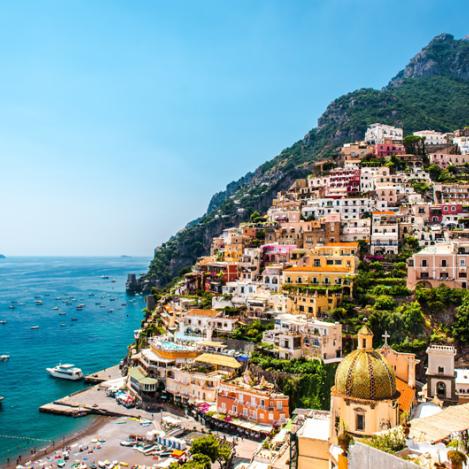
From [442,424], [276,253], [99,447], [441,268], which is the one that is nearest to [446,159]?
[276,253]

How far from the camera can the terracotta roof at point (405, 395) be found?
31.8m

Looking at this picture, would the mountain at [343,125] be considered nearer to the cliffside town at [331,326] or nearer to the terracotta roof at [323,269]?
the cliffside town at [331,326]

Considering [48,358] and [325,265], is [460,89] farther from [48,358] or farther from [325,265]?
[48,358]

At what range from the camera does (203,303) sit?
67.8 metres

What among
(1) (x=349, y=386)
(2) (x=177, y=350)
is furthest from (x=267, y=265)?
(1) (x=349, y=386)

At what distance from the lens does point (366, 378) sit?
25.6 metres

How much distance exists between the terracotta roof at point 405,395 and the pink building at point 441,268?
69.2ft

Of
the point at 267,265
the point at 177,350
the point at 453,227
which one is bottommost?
the point at 177,350

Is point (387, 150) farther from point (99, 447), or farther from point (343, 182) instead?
point (99, 447)

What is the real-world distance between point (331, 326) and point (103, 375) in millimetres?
32304

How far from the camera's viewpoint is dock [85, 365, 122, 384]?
6521 centimetres

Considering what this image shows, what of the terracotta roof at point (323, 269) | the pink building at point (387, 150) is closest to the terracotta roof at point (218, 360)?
the terracotta roof at point (323, 269)

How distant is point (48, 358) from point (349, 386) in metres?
61.6

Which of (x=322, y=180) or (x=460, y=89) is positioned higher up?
(x=460, y=89)
